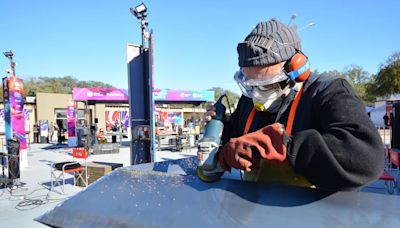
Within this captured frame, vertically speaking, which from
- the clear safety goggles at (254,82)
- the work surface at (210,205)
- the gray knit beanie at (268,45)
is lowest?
the work surface at (210,205)

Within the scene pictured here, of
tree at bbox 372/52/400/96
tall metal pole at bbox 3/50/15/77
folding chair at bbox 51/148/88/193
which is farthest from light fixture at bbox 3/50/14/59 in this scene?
tree at bbox 372/52/400/96

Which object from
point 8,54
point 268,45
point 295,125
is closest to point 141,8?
point 268,45

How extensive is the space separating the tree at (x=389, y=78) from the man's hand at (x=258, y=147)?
96.2 feet

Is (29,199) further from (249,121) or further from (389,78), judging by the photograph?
(389,78)

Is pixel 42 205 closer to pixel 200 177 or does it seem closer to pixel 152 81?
pixel 152 81

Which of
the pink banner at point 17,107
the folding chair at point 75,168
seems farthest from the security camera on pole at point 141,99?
the pink banner at point 17,107

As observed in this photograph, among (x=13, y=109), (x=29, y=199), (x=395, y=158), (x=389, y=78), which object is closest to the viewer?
(x=29, y=199)

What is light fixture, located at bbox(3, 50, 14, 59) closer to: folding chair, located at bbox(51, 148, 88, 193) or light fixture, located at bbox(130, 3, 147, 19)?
folding chair, located at bbox(51, 148, 88, 193)

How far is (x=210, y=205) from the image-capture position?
966 mm

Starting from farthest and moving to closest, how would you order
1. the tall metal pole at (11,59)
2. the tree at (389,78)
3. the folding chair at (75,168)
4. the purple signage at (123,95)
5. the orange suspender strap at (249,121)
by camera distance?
the tree at (389,78) < the purple signage at (123,95) < the tall metal pole at (11,59) < the folding chair at (75,168) < the orange suspender strap at (249,121)

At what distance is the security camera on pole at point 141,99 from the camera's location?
19.5 ft

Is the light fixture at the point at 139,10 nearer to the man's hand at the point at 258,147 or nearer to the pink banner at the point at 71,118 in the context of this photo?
the man's hand at the point at 258,147

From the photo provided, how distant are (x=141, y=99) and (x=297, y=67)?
5287 millimetres

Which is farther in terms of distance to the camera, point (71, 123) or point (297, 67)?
point (71, 123)
